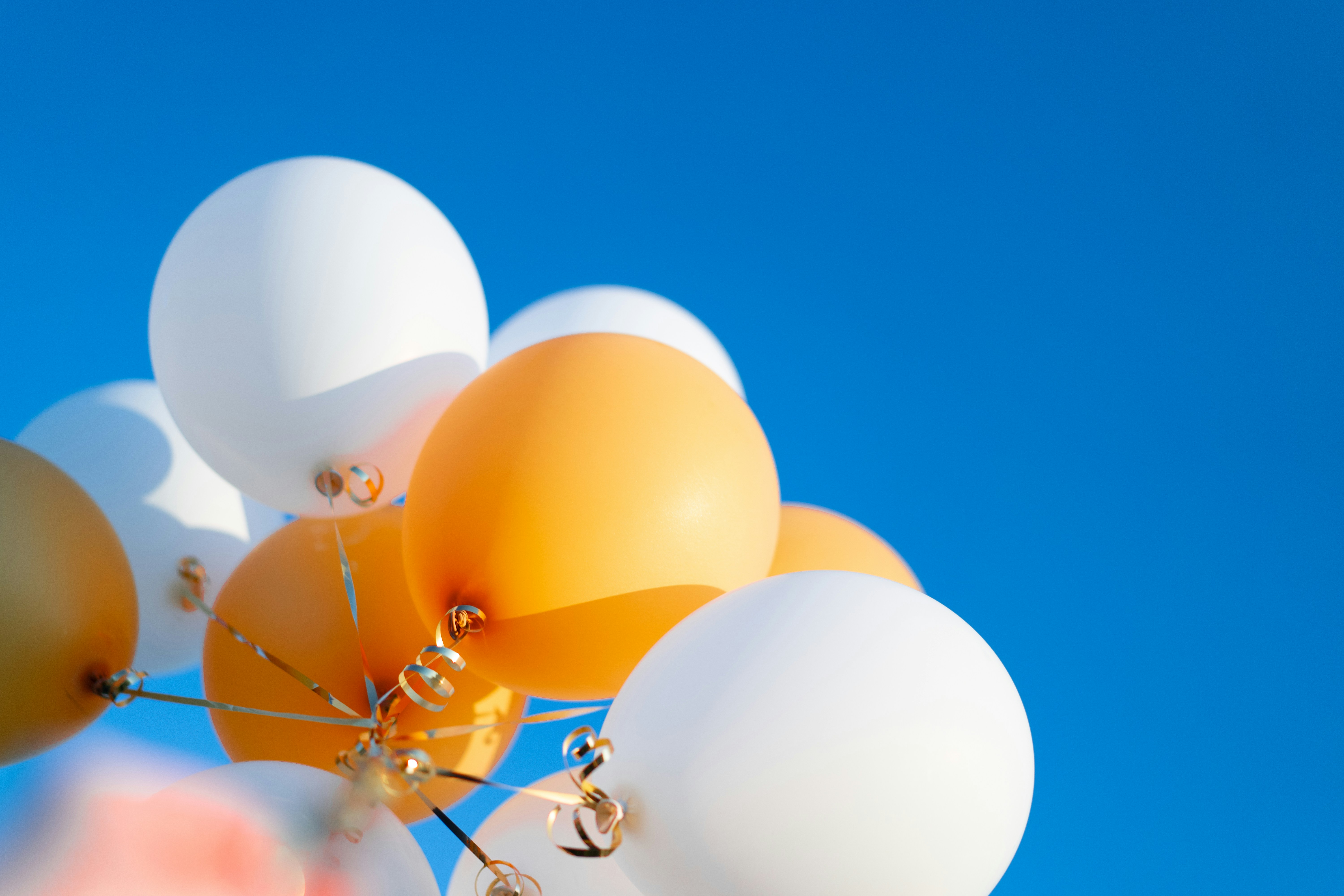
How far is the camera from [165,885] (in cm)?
100

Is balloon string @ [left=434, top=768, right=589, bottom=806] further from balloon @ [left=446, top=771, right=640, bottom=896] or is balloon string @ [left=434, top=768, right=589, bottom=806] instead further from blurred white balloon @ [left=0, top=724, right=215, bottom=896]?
blurred white balloon @ [left=0, top=724, right=215, bottom=896]

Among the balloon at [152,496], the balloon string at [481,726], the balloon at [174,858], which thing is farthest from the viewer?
the balloon at [152,496]

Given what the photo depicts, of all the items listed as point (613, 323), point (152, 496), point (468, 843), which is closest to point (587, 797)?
point (468, 843)

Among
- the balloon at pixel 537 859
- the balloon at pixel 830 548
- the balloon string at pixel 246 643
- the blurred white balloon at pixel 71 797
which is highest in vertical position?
the balloon at pixel 830 548

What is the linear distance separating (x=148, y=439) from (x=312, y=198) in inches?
29.5

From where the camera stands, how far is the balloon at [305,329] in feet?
4.19

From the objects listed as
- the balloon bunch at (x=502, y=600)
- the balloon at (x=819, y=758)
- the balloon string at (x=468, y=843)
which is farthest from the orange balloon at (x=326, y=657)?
the balloon at (x=819, y=758)

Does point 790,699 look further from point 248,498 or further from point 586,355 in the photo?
point 248,498

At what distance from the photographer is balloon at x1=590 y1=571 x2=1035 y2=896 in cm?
88

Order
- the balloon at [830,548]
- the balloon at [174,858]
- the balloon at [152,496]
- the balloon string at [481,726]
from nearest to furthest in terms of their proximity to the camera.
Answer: the balloon at [174,858] → the balloon string at [481,726] → the balloon at [830,548] → the balloon at [152,496]

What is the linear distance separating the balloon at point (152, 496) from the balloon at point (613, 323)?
619mm

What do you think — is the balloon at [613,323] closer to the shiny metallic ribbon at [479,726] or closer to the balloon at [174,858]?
the shiny metallic ribbon at [479,726]

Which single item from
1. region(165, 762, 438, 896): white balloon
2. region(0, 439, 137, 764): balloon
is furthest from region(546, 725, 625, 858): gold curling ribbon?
region(0, 439, 137, 764): balloon

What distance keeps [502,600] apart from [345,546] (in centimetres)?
48
